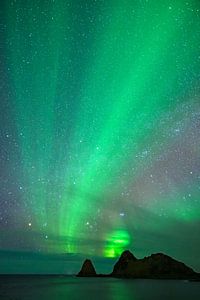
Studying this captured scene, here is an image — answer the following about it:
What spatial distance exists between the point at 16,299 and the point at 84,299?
16.0 meters

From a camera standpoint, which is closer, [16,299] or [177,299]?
[16,299]

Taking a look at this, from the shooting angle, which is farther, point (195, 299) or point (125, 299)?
point (125, 299)

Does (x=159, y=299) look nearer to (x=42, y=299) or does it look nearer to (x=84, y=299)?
(x=84, y=299)

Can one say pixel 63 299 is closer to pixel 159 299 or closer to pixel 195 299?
pixel 159 299

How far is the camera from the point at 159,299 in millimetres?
80375

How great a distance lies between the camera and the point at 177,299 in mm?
80812

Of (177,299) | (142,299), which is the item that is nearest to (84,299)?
(142,299)

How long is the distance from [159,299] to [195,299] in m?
7.86

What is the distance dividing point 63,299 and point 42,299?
5.27 m

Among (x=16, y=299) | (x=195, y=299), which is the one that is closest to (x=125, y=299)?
(x=195, y=299)

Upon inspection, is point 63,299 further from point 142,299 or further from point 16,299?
point 142,299

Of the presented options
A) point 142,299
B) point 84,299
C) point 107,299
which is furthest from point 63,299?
point 142,299

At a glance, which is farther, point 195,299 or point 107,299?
point 107,299

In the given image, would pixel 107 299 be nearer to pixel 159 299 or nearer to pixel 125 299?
pixel 125 299
